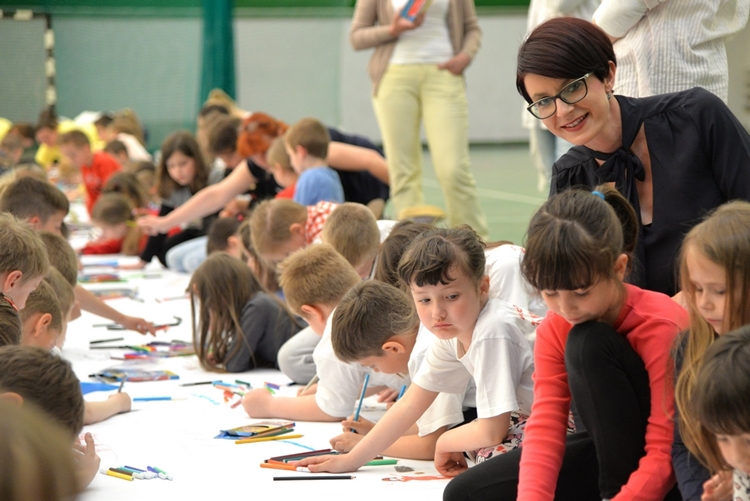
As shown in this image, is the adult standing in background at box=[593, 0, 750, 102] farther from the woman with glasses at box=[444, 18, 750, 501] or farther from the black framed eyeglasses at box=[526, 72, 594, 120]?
the black framed eyeglasses at box=[526, 72, 594, 120]

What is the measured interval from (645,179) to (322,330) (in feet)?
3.43

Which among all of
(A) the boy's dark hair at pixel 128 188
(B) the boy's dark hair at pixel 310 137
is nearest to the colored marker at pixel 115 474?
(B) the boy's dark hair at pixel 310 137

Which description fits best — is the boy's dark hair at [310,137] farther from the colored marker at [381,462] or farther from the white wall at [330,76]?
the white wall at [330,76]

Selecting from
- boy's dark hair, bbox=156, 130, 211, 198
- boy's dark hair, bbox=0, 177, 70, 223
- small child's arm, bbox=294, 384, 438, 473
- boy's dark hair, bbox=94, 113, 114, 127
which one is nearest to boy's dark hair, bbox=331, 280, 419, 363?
small child's arm, bbox=294, 384, 438, 473

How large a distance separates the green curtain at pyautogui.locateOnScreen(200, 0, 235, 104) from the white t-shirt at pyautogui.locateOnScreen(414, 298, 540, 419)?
8366 millimetres

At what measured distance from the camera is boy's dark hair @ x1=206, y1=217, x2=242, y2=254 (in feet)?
15.7

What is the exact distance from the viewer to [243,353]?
3.28m

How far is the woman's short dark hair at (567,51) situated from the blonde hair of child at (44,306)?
4.82 feet

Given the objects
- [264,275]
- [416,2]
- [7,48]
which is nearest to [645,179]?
[264,275]

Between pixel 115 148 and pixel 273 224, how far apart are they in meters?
5.06

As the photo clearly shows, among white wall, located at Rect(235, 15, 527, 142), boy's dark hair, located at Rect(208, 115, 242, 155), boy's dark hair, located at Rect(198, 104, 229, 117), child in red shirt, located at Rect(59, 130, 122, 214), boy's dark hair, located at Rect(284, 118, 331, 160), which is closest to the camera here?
boy's dark hair, located at Rect(284, 118, 331, 160)

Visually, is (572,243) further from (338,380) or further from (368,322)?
(338,380)

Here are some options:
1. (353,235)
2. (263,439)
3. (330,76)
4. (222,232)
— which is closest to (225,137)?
(222,232)

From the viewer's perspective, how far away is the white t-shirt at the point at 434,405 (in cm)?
221
